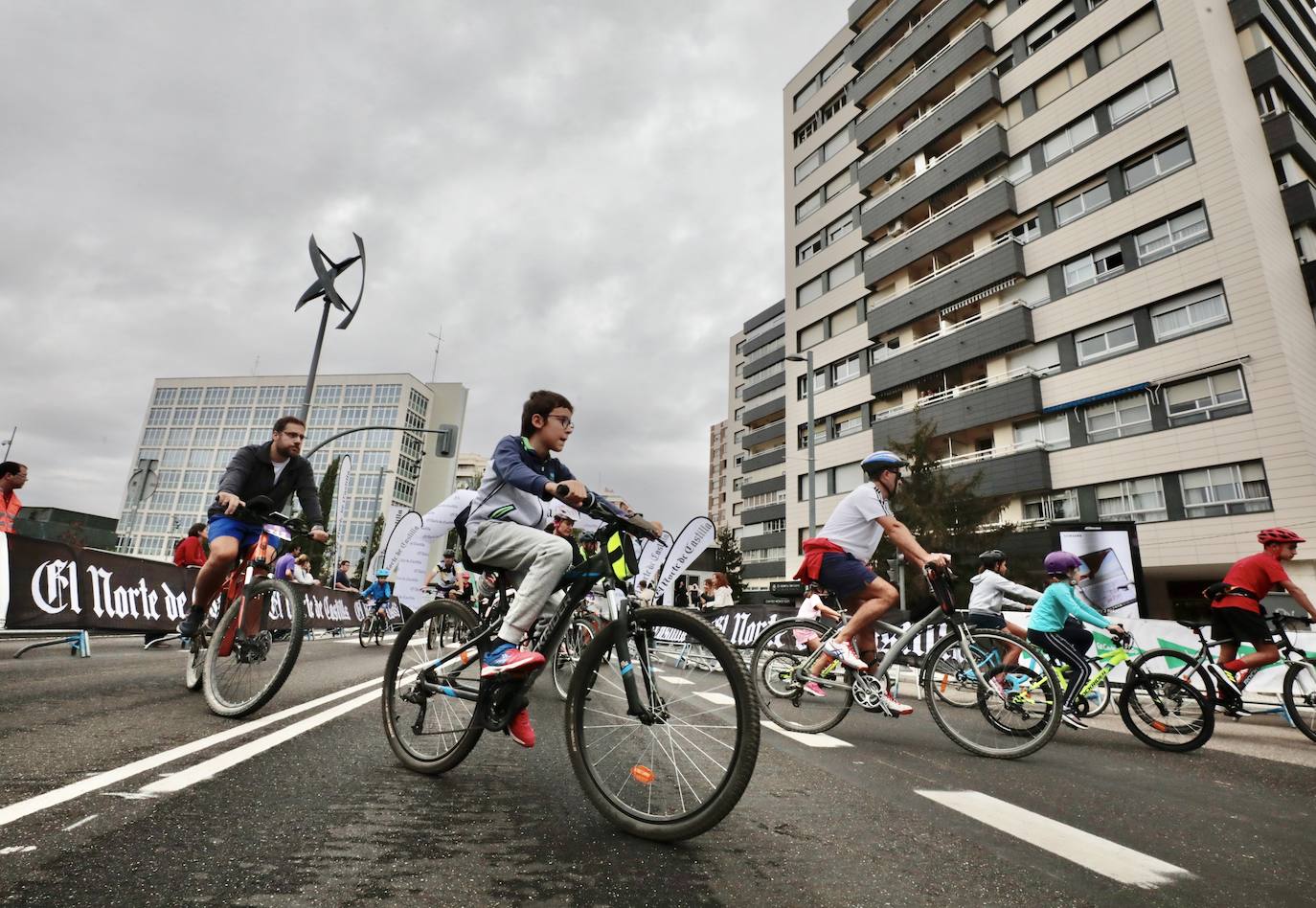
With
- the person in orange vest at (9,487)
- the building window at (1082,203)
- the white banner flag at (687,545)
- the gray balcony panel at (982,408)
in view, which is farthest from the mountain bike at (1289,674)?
the building window at (1082,203)

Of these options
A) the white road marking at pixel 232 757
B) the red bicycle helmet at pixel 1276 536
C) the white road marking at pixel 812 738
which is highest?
the red bicycle helmet at pixel 1276 536

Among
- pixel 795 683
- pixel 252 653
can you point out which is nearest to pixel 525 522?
pixel 252 653

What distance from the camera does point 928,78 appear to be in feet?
115

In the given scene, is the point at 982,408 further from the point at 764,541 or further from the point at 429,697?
the point at 429,697

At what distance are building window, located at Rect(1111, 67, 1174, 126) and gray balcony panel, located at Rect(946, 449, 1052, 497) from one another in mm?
13610

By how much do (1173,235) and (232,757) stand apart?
101 ft

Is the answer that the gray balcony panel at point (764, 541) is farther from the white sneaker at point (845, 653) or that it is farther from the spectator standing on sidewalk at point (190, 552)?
the white sneaker at point (845, 653)

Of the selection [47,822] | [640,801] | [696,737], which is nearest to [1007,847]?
[696,737]

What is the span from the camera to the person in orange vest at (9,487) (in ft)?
25.8

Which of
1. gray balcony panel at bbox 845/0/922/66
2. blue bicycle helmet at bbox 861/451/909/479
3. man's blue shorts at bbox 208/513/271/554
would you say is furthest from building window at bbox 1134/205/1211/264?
man's blue shorts at bbox 208/513/271/554

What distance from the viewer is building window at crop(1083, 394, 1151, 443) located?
944 inches

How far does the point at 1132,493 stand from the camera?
24.0 metres

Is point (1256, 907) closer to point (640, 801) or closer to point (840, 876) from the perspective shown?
point (840, 876)

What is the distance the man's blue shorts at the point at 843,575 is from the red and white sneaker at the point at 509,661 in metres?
3.10
